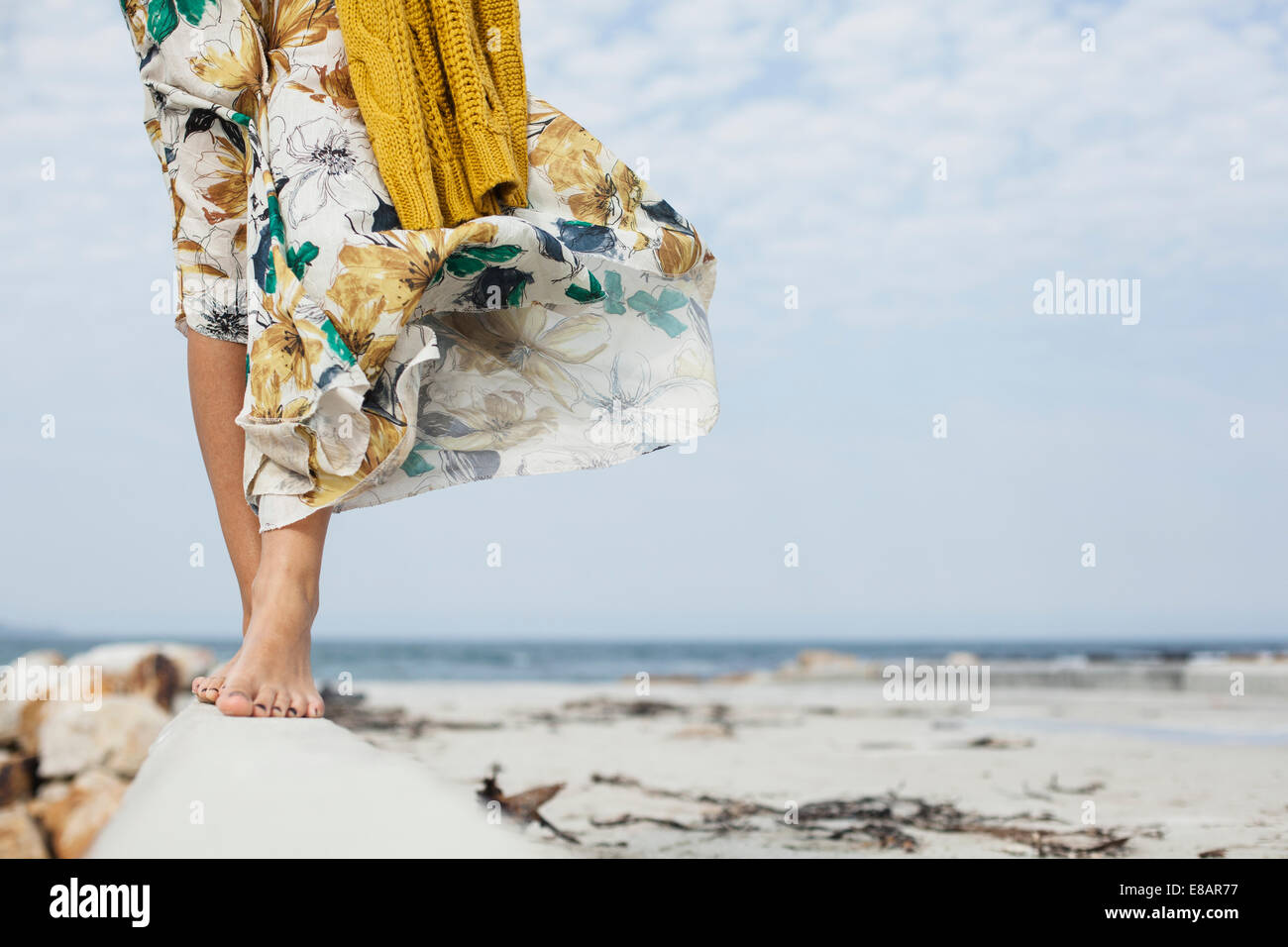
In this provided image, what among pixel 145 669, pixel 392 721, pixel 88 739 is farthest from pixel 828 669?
pixel 88 739

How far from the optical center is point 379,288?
4.06ft

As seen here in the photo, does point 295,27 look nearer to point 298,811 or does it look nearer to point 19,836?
point 298,811

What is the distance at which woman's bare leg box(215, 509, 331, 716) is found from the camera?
1242 millimetres

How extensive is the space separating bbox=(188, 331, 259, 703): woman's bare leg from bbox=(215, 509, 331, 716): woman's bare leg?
0.19 metres

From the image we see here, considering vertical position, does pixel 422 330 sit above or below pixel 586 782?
above

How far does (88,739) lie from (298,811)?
2416 millimetres

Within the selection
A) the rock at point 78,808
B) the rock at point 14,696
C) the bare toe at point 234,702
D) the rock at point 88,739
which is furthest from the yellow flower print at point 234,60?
the rock at point 14,696

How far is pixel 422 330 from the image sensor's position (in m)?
1.33

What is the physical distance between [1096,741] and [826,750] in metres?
1.34
